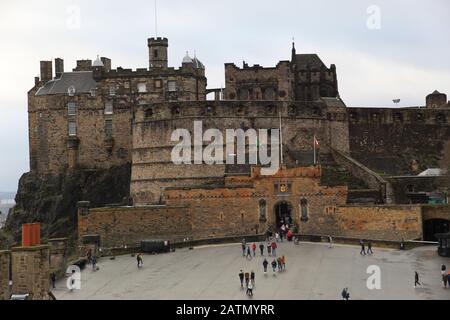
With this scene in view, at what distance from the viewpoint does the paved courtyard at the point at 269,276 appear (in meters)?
25.8

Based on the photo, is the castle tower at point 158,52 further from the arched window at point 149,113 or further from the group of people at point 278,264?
the group of people at point 278,264

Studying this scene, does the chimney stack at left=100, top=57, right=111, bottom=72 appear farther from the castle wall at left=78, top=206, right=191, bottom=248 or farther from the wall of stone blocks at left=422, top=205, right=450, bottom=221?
the wall of stone blocks at left=422, top=205, right=450, bottom=221

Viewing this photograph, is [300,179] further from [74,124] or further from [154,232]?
[74,124]

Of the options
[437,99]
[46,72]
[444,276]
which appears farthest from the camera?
[437,99]

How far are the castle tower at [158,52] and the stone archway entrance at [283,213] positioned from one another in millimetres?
17274

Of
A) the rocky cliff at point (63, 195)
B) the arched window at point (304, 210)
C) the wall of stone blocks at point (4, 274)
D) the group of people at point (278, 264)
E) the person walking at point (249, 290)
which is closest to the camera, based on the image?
the wall of stone blocks at point (4, 274)

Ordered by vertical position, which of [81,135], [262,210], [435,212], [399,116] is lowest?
[435,212]

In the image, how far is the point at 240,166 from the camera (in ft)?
147

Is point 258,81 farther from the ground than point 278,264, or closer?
farther from the ground

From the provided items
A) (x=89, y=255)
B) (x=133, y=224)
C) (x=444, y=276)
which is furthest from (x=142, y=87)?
(x=444, y=276)

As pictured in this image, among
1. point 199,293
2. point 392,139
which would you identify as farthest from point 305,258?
point 392,139

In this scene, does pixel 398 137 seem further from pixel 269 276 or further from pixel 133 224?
pixel 269 276

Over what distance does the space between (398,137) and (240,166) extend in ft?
43.9

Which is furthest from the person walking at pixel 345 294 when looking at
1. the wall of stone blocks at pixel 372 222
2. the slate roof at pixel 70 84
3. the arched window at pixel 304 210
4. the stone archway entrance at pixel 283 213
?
the slate roof at pixel 70 84
